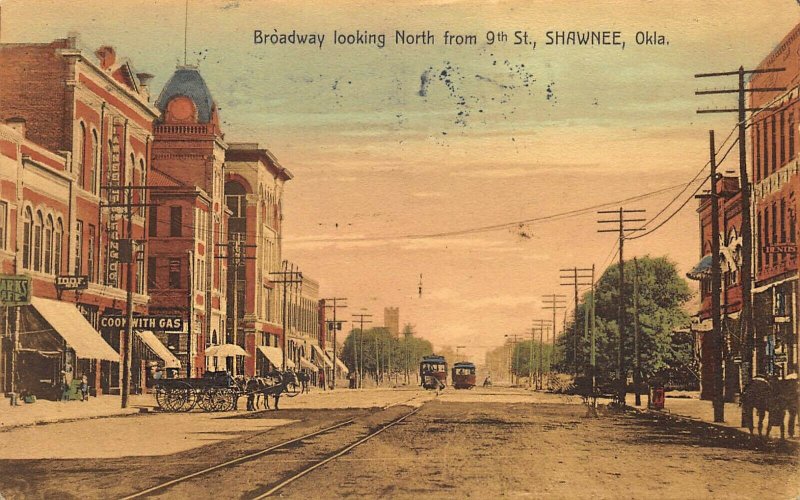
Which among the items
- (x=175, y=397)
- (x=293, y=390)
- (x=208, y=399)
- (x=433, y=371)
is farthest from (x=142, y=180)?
(x=433, y=371)

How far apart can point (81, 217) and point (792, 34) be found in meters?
28.3

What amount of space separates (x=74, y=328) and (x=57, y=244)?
12.8 ft

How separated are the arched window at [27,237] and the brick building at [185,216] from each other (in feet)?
64.0

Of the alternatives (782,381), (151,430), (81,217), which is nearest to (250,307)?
(81,217)

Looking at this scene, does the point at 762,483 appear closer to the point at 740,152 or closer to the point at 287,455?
the point at 287,455

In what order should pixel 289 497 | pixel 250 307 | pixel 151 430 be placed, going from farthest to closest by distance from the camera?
1. pixel 250 307
2. pixel 151 430
3. pixel 289 497

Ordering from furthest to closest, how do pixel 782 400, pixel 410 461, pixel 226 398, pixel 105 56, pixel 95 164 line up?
pixel 95 164 < pixel 105 56 < pixel 226 398 < pixel 782 400 < pixel 410 461

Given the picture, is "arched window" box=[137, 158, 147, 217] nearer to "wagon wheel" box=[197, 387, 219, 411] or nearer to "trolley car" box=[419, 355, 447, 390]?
"wagon wheel" box=[197, 387, 219, 411]

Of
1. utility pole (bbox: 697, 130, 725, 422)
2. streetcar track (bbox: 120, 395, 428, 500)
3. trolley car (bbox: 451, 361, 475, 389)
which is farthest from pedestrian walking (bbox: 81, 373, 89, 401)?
trolley car (bbox: 451, 361, 475, 389)

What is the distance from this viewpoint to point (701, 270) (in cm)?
5791

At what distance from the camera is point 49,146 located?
4756 cm

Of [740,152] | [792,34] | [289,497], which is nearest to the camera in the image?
[289,497]

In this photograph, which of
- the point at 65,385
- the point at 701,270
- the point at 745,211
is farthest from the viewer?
the point at 701,270

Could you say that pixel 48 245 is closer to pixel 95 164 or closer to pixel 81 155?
pixel 81 155
